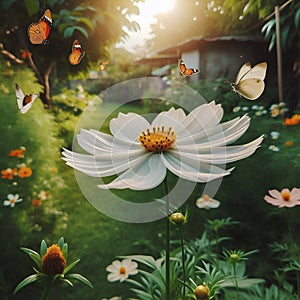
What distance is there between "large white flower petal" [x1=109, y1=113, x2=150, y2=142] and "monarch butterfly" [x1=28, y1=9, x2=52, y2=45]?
0.28 ft

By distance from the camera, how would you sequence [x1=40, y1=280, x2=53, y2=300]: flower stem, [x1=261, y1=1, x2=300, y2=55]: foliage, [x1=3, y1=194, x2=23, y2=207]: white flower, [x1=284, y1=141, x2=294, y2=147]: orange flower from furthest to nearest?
[x1=3, y1=194, x2=23, y2=207]: white flower
[x1=284, y1=141, x2=294, y2=147]: orange flower
[x1=261, y1=1, x2=300, y2=55]: foliage
[x1=40, y1=280, x2=53, y2=300]: flower stem

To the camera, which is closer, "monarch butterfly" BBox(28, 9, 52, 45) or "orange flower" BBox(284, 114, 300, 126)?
"monarch butterfly" BBox(28, 9, 52, 45)

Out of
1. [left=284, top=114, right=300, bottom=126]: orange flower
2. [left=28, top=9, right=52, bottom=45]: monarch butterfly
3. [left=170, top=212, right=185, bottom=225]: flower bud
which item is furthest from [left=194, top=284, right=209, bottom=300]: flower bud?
[left=284, top=114, right=300, bottom=126]: orange flower

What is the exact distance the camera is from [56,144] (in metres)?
0.67

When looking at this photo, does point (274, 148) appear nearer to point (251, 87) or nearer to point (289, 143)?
point (289, 143)

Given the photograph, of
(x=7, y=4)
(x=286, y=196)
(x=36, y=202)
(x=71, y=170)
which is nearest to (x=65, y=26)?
(x=7, y=4)

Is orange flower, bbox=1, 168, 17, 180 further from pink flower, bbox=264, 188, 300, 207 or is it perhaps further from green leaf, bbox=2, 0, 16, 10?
pink flower, bbox=264, 188, 300, 207

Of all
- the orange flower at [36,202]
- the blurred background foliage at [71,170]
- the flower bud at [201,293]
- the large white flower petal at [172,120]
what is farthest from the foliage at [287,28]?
the orange flower at [36,202]

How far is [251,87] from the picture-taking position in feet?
0.72

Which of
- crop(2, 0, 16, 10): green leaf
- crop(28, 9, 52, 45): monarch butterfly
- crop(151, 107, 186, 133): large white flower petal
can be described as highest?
crop(2, 0, 16, 10): green leaf

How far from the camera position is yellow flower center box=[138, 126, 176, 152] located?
0.23 m

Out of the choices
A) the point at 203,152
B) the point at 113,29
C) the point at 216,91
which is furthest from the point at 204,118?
the point at 113,29

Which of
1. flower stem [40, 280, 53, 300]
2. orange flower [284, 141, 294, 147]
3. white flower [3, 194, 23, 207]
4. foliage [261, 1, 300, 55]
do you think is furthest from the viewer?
white flower [3, 194, 23, 207]

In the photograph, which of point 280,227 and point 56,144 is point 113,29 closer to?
point 56,144
